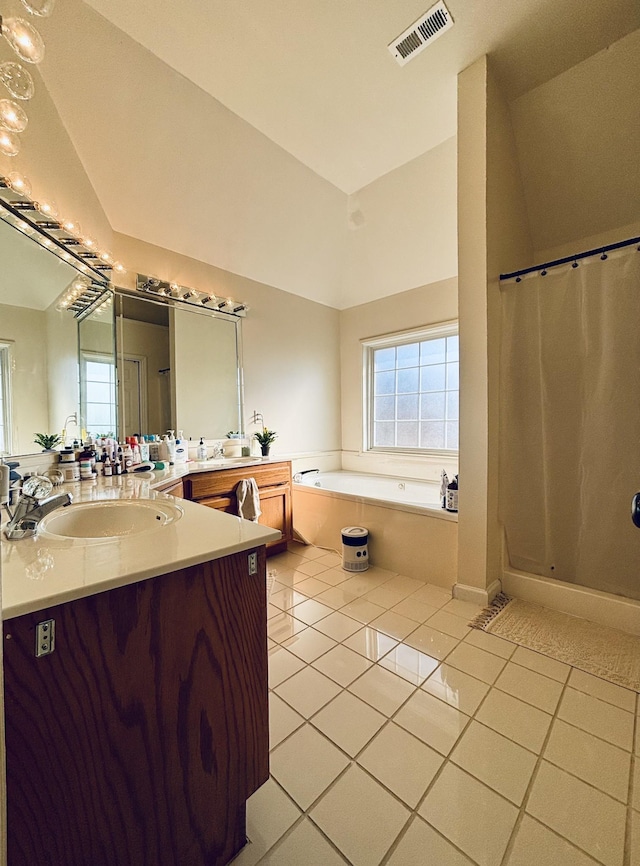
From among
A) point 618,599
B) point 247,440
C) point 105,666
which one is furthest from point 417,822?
point 247,440

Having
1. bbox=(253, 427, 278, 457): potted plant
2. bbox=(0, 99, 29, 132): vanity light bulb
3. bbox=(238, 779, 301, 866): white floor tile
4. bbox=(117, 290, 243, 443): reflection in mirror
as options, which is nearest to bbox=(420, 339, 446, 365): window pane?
bbox=(253, 427, 278, 457): potted plant

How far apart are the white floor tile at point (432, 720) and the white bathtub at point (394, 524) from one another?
0.98m

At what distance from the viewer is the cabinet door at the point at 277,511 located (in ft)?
9.26

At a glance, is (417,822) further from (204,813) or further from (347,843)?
(204,813)

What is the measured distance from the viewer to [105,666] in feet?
2.37

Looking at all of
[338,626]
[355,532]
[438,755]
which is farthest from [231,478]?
[438,755]

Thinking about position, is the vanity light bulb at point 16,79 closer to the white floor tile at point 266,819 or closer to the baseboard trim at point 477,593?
the white floor tile at point 266,819

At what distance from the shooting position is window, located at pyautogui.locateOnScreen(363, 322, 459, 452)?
3471 millimetres

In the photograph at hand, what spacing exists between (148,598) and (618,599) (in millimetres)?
2310

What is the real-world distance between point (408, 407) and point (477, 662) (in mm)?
2522

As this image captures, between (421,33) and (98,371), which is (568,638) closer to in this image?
(98,371)

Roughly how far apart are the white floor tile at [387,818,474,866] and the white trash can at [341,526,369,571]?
5.33ft

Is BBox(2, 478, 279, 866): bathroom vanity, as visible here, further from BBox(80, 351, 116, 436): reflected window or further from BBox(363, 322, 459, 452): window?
BBox(363, 322, 459, 452): window

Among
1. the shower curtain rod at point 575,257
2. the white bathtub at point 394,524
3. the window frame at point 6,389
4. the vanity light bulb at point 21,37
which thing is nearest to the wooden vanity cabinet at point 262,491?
→ the white bathtub at point 394,524
